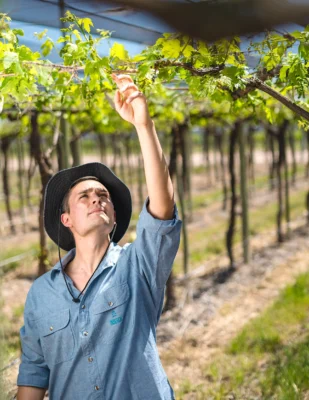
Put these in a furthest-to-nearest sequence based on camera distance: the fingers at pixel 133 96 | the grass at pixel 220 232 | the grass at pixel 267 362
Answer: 1. the grass at pixel 220 232
2. the grass at pixel 267 362
3. the fingers at pixel 133 96

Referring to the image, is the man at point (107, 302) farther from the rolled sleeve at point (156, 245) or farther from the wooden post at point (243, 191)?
the wooden post at point (243, 191)

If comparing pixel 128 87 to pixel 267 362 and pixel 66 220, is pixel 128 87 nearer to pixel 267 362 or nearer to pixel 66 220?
pixel 66 220

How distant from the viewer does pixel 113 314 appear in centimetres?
197

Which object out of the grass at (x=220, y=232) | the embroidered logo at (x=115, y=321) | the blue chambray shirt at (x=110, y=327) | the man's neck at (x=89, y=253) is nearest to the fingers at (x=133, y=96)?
the blue chambray shirt at (x=110, y=327)

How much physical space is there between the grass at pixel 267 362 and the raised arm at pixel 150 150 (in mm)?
1960

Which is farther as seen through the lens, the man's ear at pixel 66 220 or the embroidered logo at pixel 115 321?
the man's ear at pixel 66 220

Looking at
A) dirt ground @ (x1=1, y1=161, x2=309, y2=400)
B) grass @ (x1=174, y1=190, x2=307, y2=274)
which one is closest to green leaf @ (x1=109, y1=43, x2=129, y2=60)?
dirt ground @ (x1=1, y1=161, x2=309, y2=400)

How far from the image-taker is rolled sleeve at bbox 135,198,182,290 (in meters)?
1.91

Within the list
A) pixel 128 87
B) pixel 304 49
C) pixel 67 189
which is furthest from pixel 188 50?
pixel 67 189

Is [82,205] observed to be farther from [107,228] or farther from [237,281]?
[237,281]

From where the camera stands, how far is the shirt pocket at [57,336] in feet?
6.51

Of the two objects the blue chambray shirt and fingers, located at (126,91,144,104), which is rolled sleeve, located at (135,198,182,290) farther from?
fingers, located at (126,91,144,104)

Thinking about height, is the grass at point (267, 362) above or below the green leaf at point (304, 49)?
below

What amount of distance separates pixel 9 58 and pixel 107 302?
93 cm
